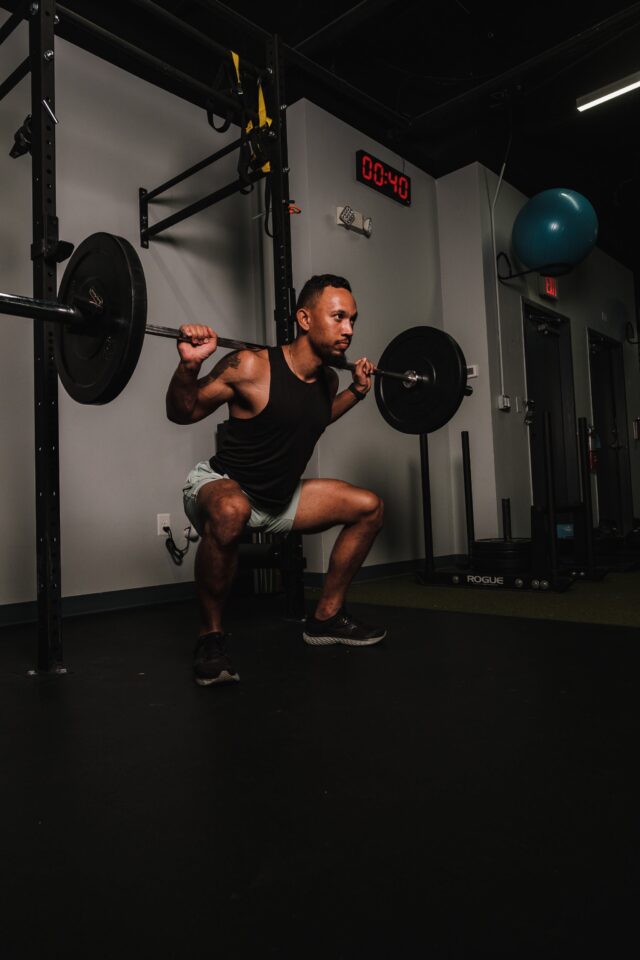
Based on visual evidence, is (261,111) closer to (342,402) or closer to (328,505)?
(342,402)

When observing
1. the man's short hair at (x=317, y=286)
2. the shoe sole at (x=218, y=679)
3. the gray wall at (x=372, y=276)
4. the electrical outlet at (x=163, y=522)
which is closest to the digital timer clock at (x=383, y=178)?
the gray wall at (x=372, y=276)

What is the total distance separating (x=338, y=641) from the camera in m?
2.07

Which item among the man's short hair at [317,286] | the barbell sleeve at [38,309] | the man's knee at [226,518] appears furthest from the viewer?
the man's short hair at [317,286]

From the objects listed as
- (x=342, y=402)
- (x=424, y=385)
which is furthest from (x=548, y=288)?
(x=342, y=402)

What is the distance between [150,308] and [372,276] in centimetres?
140

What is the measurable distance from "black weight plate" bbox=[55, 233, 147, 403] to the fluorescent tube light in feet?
10.7

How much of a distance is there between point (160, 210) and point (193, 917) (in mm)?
3111

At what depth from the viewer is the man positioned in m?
1.80

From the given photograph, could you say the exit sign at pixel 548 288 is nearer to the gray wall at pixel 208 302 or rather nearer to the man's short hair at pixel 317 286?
the gray wall at pixel 208 302

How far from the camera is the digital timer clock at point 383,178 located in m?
3.87

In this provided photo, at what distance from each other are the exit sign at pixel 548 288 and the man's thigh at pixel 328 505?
3.44m

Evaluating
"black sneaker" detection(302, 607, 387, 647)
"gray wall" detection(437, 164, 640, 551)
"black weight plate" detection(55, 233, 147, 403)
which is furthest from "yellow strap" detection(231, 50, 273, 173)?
"gray wall" detection(437, 164, 640, 551)

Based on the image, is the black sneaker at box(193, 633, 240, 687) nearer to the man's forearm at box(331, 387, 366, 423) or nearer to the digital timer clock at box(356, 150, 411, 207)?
the man's forearm at box(331, 387, 366, 423)

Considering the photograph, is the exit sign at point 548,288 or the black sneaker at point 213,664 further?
the exit sign at point 548,288
